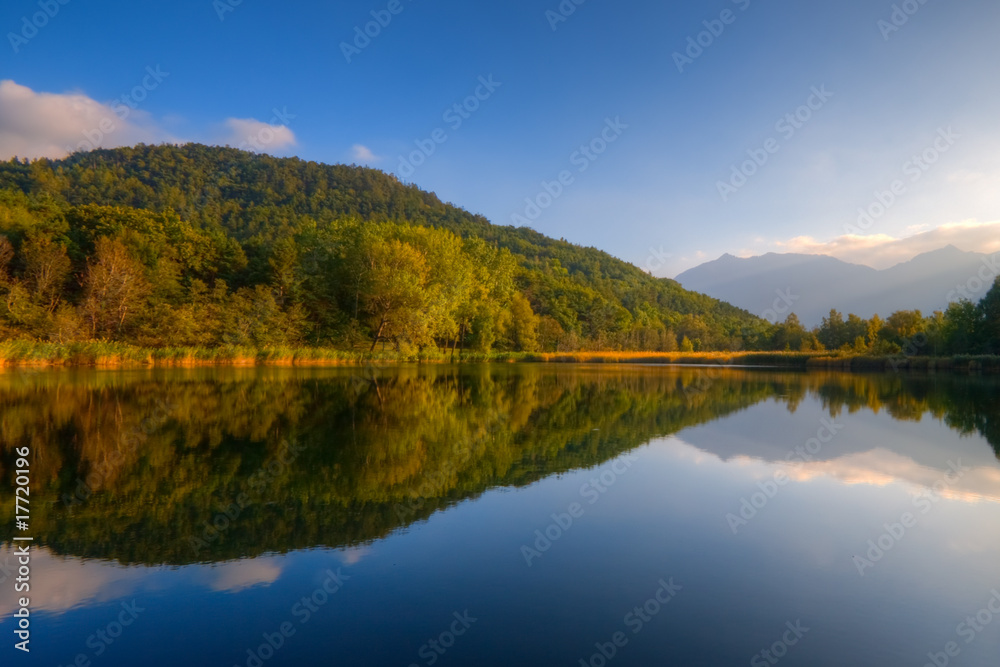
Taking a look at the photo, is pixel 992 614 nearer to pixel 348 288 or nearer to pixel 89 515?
pixel 89 515

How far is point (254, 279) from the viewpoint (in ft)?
140

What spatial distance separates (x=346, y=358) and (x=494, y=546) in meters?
33.9

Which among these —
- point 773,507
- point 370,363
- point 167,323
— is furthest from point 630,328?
point 773,507

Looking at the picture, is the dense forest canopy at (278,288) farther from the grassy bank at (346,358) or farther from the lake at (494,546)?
the lake at (494,546)

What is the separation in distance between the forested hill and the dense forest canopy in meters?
0.13

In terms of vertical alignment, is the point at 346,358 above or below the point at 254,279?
below

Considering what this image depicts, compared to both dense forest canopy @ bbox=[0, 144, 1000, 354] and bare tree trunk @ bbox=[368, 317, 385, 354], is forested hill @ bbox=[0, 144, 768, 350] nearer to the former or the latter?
dense forest canopy @ bbox=[0, 144, 1000, 354]

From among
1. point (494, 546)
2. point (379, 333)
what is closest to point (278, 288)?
point (379, 333)

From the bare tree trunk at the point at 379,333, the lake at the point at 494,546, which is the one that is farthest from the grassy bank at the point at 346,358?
the lake at the point at 494,546

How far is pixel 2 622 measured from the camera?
136 inches

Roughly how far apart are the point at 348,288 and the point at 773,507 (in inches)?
1649

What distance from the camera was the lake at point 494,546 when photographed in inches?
129

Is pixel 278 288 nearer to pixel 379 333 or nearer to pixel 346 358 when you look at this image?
pixel 379 333

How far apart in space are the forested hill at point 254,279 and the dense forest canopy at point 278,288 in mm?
131
